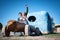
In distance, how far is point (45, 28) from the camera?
971 cm

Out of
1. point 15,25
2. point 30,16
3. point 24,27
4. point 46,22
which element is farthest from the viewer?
point 30,16

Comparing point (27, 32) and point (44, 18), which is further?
point (44, 18)

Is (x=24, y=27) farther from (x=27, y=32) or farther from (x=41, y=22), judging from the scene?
(x=41, y=22)

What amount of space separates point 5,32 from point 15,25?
0.63 metres

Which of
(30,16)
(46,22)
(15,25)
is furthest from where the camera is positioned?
(30,16)

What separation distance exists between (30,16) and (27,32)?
14.5 feet

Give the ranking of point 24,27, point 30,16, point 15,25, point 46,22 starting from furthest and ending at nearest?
point 30,16 < point 46,22 < point 24,27 < point 15,25

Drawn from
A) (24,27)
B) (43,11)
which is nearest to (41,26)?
(43,11)

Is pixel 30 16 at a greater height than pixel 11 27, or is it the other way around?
pixel 30 16

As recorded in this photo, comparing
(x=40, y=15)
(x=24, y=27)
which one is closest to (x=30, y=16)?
(x=40, y=15)

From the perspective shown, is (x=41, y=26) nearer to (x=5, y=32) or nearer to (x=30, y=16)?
(x=30, y=16)

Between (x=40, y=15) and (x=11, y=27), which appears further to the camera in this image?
(x=40, y=15)

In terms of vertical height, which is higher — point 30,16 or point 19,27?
point 30,16

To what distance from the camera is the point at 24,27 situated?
21.0 ft
